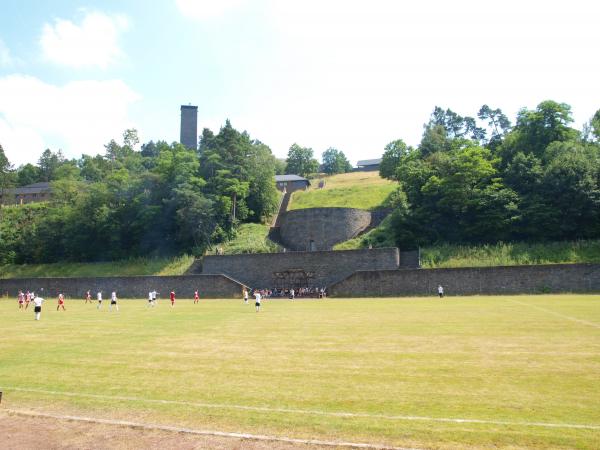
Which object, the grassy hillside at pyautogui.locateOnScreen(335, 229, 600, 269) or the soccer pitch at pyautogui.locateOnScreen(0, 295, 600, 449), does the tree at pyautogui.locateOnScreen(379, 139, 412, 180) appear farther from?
the soccer pitch at pyautogui.locateOnScreen(0, 295, 600, 449)

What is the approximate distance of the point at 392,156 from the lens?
84.2m

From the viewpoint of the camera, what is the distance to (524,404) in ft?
26.9

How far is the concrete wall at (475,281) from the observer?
35344mm

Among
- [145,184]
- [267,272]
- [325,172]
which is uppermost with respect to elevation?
[325,172]

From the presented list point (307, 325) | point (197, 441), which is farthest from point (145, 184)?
point (197, 441)

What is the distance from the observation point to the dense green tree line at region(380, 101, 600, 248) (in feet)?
144

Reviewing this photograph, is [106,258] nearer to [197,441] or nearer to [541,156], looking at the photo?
[541,156]

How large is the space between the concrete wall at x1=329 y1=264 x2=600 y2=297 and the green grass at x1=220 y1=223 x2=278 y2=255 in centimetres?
1527

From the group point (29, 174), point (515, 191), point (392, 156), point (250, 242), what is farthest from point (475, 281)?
point (29, 174)

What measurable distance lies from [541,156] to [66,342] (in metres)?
53.0

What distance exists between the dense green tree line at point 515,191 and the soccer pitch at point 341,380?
94.4ft

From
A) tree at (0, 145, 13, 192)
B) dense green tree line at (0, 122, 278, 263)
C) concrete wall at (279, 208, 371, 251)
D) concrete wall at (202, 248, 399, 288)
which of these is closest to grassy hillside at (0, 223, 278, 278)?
dense green tree line at (0, 122, 278, 263)

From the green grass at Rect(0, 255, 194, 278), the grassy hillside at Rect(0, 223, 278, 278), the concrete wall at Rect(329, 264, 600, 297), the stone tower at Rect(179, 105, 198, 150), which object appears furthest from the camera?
the stone tower at Rect(179, 105, 198, 150)

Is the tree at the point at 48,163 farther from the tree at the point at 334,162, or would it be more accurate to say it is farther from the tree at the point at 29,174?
the tree at the point at 334,162
